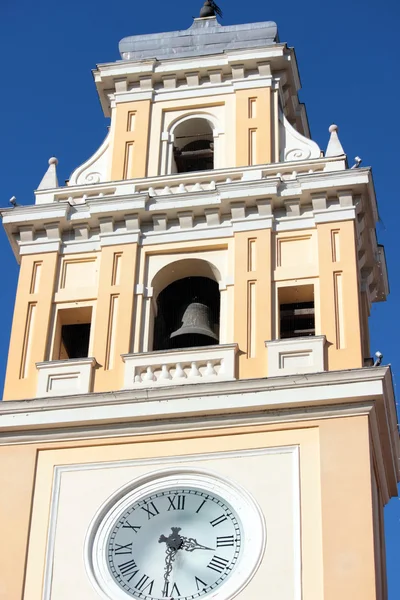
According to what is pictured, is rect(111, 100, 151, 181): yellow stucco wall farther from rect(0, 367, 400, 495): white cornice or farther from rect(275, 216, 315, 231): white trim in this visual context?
rect(0, 367, 400, 495): white cornice

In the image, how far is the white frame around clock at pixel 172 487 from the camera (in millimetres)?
19250

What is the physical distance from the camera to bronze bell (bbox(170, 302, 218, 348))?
72.2ft

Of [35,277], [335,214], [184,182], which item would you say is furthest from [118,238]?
[335,214]

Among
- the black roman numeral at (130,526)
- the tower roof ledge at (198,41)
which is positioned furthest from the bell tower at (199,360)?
the tower roof ledge at (198,41)

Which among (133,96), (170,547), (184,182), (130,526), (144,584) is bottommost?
(144,584)

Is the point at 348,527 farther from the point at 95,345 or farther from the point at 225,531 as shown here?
the point at 95,345

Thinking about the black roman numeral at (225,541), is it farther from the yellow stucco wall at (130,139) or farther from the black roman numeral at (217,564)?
the yellow stucco wall at (130,139)

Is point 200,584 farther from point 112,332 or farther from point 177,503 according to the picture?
point 112,332

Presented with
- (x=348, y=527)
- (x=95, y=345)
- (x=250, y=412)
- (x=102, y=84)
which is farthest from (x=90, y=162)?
(x=348, y=527)

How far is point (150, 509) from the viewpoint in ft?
65.9

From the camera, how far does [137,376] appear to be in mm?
21344

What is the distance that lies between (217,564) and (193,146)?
24.4 feet

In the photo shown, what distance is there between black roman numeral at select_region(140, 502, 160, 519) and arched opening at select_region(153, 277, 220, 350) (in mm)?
2646

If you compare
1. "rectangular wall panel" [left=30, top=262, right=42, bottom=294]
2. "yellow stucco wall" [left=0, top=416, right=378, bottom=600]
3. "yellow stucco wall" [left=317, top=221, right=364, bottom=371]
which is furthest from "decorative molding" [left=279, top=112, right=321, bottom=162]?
"yellow stucco wall" [left=0, top=416, right=378, bottom=600]
